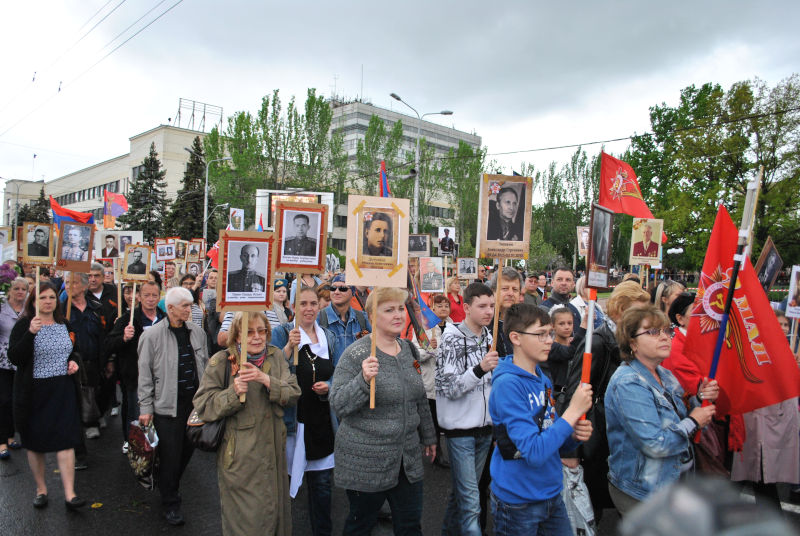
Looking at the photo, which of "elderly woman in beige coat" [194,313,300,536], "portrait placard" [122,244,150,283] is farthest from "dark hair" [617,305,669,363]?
"portrait placard" [122,244,150,283]

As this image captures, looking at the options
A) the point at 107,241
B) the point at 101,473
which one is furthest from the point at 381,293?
the point at 107,241

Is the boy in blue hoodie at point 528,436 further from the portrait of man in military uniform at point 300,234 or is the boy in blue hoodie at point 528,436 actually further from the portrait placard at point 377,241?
the portrait of man in military uniform at point 300,234

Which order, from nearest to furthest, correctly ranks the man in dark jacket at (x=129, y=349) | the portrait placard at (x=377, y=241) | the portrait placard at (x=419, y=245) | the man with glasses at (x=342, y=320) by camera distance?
the portrait placard at (x=377, y=241), the man with glasses at (x=342, y=320), the man in dark jacket at (x=129, y=349), the portrait placard at (x=419, y=245)

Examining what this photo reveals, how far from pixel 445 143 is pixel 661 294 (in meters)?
95.5

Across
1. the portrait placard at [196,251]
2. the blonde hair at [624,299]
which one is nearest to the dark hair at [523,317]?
the blonde hair at [624,299]

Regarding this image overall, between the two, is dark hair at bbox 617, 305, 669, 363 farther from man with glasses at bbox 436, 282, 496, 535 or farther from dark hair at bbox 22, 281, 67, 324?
dark hair at bbox 22, 281, 67, 324

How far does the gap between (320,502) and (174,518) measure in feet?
4.63

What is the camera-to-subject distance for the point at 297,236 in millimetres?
5367

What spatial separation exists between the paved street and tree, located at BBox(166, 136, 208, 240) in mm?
41305

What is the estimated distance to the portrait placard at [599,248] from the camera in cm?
343

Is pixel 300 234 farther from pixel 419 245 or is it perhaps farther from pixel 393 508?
pixel 419 245

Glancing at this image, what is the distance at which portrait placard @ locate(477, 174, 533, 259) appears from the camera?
487 cm

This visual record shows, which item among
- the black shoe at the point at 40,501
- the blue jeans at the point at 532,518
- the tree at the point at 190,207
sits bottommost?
the black shoe at the point at 40,501

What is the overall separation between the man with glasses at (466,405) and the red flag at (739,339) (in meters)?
1.41
